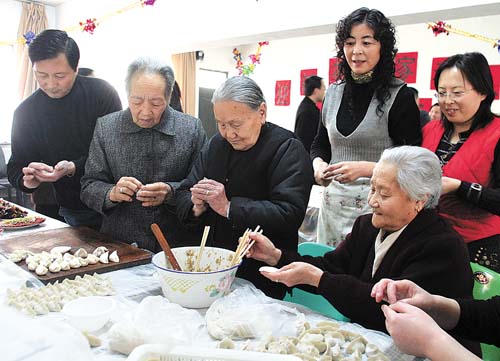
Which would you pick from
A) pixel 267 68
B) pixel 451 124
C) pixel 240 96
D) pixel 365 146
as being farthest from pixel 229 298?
pixel 267 68

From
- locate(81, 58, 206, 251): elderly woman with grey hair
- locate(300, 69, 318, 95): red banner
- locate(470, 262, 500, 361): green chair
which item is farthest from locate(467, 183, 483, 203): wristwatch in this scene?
locate(300, 69, 318, 95): red banner

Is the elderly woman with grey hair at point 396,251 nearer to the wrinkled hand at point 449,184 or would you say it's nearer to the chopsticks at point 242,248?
the chopsticks at point 242,248

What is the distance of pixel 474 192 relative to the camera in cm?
157

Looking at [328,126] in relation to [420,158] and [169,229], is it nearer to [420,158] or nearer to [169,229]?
[420,158]

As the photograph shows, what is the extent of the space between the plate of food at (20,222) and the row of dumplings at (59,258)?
496mm

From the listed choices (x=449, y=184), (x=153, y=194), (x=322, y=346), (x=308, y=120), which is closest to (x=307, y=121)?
(x=308, y=120)

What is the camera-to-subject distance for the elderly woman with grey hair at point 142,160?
174 cm

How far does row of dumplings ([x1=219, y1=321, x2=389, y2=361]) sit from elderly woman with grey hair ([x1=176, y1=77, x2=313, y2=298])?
0.47 metres

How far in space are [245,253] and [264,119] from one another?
0.53 meters

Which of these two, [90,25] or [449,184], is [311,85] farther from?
[90,25]

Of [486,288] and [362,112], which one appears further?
[362,112]

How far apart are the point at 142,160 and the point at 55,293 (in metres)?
0.71

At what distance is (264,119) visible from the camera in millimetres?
1601

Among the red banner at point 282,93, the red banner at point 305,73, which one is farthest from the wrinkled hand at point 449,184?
the red banner at point 282,93
